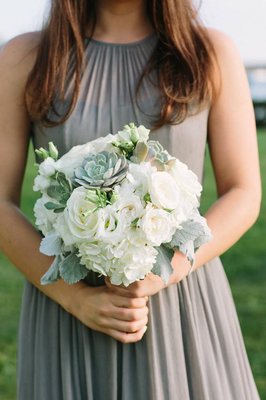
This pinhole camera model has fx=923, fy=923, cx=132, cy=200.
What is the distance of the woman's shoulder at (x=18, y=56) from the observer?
341cm

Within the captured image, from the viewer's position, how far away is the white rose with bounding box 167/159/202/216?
9.37 ft

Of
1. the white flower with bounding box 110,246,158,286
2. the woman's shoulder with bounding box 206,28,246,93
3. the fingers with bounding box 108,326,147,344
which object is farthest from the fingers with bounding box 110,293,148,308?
the woman's shoulder with bounding box 206,28,246,93

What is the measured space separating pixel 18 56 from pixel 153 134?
1.90 feet

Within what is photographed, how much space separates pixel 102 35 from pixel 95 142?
2.39 feet

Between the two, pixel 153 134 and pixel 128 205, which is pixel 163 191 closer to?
pixel 128 205

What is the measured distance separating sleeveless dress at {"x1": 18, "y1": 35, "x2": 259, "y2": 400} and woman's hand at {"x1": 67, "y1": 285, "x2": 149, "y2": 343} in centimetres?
13

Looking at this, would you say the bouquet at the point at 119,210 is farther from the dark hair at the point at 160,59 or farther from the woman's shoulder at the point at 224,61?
the woman's shoulder at the point at 224,61

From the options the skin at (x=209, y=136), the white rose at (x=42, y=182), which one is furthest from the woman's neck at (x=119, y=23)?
the white rose at (x=42, y=182)

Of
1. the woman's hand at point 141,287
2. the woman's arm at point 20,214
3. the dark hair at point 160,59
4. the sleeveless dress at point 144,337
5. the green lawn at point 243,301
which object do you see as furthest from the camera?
the green lawn at point 243,301

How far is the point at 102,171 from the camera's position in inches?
110

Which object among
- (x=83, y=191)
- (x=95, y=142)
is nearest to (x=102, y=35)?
(x=95, y=142)

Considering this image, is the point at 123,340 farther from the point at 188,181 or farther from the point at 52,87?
the point at 52,87

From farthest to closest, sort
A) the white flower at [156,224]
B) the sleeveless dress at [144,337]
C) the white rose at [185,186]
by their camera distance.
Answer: the sleeveless dress at [144,337] < the white rose at [185,186] < the white flower at [156,224]

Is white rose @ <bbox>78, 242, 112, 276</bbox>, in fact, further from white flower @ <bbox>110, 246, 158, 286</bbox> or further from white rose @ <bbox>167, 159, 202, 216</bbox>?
white rose @ <bbox>167, 159, 202, 216</bbox>
